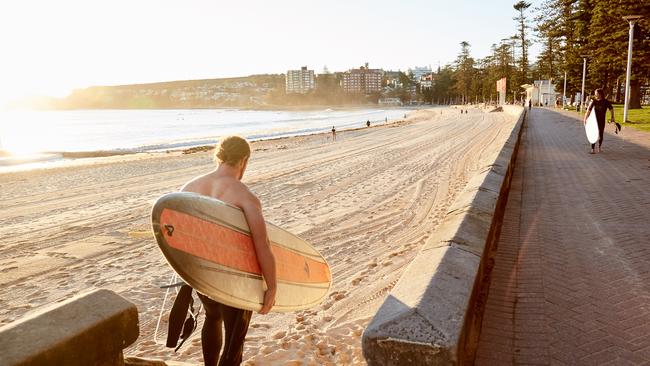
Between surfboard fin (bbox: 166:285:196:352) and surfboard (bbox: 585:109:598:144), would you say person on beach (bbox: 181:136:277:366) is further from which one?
surfboard (bbox: 585:109:598:144)

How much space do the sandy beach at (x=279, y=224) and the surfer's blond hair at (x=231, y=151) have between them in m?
0.76

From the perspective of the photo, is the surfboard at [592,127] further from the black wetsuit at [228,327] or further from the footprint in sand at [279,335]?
the black wetsuit at [228,327]

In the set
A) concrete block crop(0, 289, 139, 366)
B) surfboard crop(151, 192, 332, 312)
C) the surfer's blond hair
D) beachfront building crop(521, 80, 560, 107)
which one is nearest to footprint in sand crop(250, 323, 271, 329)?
surfboard crop(151, 192, 332, 312)

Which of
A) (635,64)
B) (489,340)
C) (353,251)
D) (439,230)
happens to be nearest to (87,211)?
(353,251)

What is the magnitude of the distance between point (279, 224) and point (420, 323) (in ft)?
21.4

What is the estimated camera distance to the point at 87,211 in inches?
425

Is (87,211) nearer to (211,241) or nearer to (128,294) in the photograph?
(128,294)

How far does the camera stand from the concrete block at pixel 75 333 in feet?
5.43

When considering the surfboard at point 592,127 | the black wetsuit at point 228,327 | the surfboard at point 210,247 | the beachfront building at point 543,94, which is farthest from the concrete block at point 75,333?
the beachfront building at point 543,94

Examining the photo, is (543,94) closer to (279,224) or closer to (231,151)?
(279,224)

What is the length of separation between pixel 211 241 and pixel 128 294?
3.30m

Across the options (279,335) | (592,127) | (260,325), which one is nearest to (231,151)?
(279,335)

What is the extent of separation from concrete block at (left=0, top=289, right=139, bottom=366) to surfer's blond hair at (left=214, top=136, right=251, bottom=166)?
112 centimetres

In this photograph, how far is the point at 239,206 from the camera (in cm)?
293
